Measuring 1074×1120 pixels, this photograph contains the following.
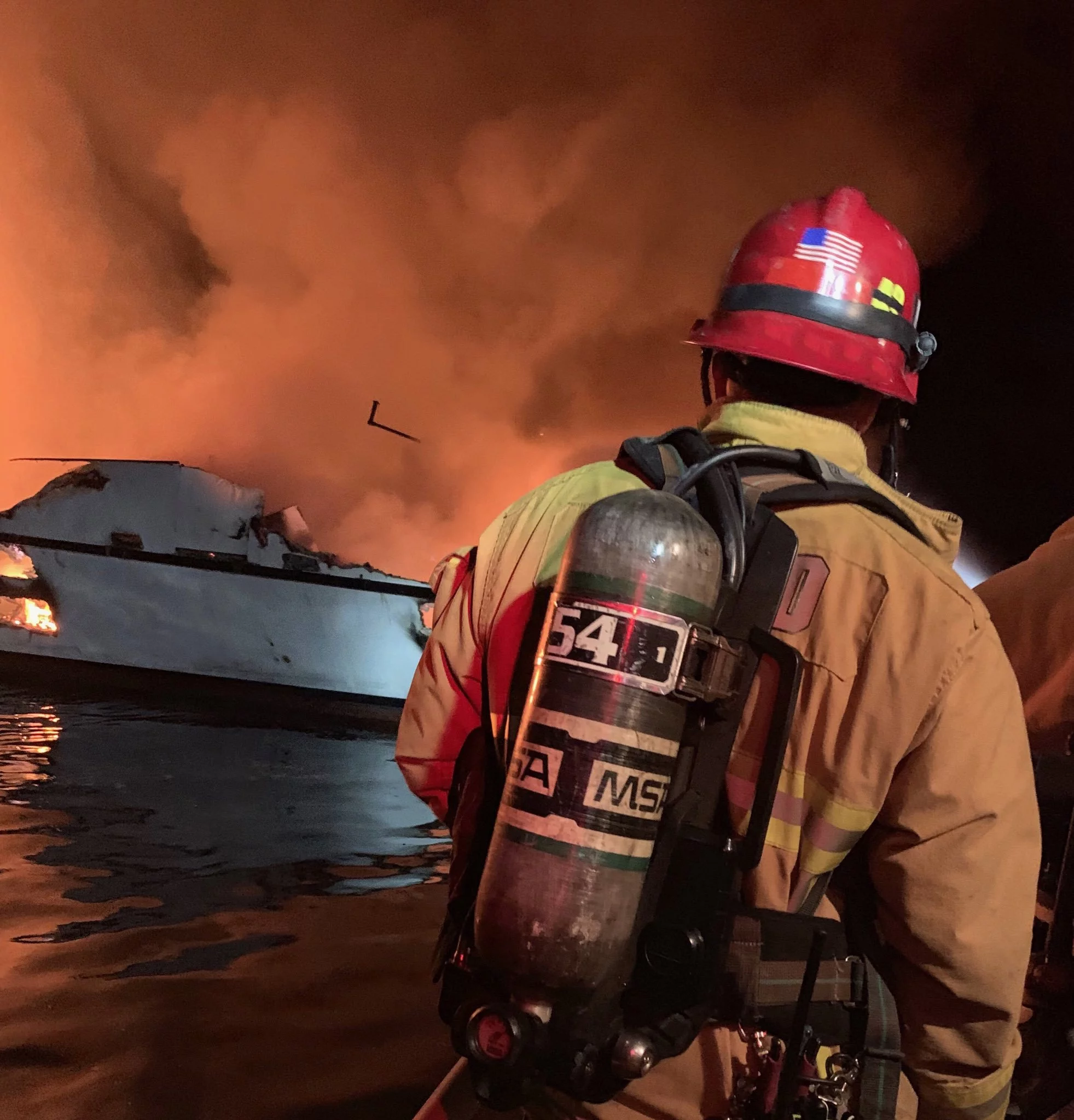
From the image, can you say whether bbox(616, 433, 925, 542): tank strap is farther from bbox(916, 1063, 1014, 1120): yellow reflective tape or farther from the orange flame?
the orange flame

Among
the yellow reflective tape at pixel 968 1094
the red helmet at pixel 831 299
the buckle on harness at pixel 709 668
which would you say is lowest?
the yellow reflective tape at pixel 968 1094

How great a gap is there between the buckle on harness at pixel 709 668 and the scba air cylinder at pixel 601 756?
0.04ft

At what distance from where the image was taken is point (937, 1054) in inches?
40.8

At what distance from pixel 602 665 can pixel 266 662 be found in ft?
29.6

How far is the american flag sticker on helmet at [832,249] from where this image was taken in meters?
1.38

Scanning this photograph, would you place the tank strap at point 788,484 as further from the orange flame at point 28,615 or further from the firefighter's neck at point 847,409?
the orange flame at point 28,615

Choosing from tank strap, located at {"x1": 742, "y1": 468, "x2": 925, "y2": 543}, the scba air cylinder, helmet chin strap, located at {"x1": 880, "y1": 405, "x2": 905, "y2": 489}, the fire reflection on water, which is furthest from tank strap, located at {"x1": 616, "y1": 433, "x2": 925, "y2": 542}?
the fire reflection on water

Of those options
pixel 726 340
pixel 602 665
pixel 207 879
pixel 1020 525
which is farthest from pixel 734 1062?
pixel 1020 525

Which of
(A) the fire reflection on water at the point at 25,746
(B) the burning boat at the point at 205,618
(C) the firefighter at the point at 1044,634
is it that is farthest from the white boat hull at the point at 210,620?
(C) the firefighter at the point at 1044,634

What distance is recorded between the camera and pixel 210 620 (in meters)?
9.27

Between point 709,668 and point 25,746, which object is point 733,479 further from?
point 25,746

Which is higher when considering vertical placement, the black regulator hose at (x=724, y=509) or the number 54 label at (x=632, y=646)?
the black regulator hose at (x=724, y=509)

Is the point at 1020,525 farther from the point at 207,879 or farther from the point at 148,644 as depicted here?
the point at 148,644

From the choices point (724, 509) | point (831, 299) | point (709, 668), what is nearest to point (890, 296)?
point (831, 299)
